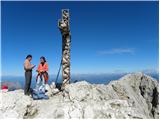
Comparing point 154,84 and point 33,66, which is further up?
point 33,66

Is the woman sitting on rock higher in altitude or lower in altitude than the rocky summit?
higher

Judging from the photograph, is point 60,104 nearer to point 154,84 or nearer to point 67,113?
point 67,113

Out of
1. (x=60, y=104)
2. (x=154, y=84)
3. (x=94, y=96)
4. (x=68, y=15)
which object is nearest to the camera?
(x=60, y=104)

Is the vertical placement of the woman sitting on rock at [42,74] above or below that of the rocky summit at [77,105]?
above

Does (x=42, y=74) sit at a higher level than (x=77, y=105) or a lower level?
higher

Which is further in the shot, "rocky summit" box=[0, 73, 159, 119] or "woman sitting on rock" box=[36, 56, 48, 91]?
"woman sitting on rock" box=[36, 56, 48, 91]

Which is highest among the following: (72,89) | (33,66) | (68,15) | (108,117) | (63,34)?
(68,15)

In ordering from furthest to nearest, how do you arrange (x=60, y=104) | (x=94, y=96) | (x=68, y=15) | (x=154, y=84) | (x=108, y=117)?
(x=154, y=84), (x=68, y=15), (x=94, y=96), (x=60, y=104), (x=108, y=117)

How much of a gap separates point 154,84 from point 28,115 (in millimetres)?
15916

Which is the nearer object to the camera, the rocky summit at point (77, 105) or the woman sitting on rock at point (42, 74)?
the rocky summit at point (77, 105)

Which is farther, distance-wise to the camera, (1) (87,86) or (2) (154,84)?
(2) (154,84)

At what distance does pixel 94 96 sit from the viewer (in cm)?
1802

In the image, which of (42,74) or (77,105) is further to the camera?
(42,74)

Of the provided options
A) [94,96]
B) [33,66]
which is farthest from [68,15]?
[94,96]
